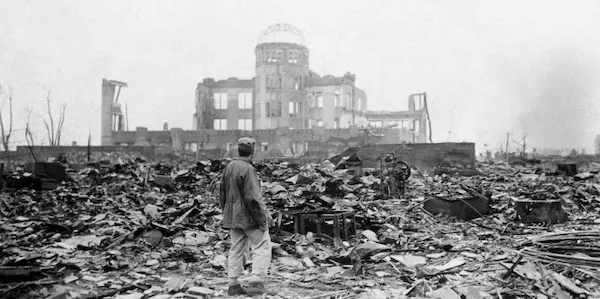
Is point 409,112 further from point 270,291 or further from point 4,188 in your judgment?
Answer: point 270,291

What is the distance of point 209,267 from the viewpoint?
6.46 metres

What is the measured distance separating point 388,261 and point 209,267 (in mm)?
2384

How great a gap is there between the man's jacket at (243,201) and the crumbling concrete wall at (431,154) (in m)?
15.1

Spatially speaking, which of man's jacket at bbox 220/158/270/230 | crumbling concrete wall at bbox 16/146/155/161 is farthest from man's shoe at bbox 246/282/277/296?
crumbling concrete wall at bbox 16/146/155/161

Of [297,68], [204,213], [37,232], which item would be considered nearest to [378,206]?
[204,213]

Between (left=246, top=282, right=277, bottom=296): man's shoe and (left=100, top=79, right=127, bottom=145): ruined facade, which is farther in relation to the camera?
(left=100, top=79, right=127, bottom=145): ruined facade

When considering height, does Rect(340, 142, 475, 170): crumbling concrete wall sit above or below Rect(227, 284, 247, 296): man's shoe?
above

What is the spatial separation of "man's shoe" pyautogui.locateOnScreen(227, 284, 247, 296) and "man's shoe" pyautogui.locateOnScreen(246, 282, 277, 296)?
2.4 inches

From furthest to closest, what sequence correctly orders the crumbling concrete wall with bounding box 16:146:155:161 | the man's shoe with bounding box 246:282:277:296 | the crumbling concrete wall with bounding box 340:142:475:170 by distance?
the crumbling concrete wall with bounding box 16:146:155:161 < the crumbling concrete wall with bounding box 340:142:475:170 < the man's shoe with bounding box 246:282:277:296

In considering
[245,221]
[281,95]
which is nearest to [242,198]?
[245,221]

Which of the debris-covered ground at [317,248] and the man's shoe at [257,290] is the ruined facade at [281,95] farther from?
the man's shoe at [257,290]

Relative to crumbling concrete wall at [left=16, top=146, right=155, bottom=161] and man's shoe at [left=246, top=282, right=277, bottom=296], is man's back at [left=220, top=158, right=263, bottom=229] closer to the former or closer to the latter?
man's shoe at [left=246, top=282, right=277, bottom=296]

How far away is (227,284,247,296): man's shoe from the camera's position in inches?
203

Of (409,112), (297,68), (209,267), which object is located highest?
(297,68)
